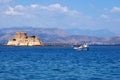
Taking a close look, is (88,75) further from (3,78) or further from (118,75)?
(3,78)

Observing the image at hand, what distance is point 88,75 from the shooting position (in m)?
54.2

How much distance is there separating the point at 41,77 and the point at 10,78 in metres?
4.05

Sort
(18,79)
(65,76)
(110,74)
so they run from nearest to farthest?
(18,79), (65,76), (110,74)

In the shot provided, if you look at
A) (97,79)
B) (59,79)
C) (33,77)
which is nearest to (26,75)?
(33,77)

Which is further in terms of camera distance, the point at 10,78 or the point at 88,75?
the point at 88,75

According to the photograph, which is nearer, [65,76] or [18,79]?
[18,79]

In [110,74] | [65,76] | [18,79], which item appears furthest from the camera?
[110,74]

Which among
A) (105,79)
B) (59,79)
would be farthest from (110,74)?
(59,79)

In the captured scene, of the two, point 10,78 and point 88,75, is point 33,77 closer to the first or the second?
point 10,78

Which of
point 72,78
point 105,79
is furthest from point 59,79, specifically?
point 105,79

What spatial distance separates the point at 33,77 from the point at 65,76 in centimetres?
430

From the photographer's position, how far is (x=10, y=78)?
49.8 m

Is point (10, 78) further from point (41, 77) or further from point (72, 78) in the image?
point (72, 78)

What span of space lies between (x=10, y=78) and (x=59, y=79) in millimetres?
6064
